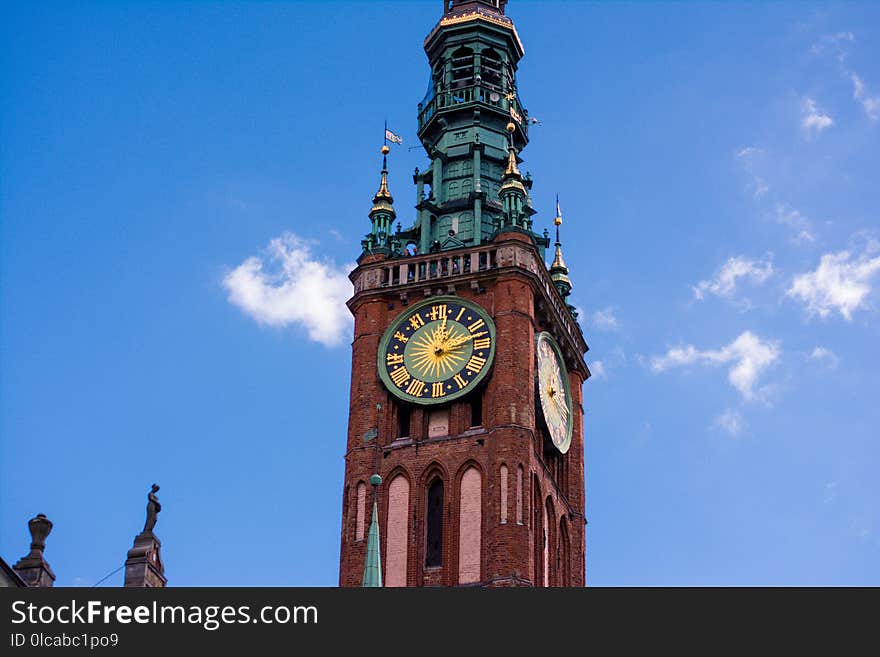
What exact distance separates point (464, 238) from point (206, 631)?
4045cm

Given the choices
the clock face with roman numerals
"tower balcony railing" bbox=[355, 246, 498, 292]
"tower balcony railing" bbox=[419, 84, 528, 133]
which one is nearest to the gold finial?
"tower balcony railing" bbox=[419, 84, 528, 133]

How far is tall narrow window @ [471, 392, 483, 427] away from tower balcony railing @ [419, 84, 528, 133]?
16.9 metres

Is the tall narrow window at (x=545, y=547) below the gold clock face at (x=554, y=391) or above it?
below

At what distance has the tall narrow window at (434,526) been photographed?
2823 inches

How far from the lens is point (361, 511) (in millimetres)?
A: 72750

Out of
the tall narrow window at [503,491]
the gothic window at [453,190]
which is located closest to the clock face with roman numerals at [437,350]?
the tall narrow window at [503,491]

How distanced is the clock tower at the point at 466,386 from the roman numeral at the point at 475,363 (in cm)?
4

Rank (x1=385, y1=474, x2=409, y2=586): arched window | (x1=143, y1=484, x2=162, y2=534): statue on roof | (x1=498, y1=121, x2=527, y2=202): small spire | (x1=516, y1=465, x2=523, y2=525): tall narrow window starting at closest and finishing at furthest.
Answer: (x1=143, y1=484, x2=162, y2=534): statue on roof
(x1=516, y1=465, x2=523, y2=525): tall narrow window
(x1=385, y1=474, x2=409, y2=586): arched window
(x1=498, y1=121, x2=527, y2=202): small spire

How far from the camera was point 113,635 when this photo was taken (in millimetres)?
42469

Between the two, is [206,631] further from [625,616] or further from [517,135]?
[517,135]

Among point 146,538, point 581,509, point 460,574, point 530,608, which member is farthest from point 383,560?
point 530,608

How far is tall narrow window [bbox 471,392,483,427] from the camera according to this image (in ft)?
243

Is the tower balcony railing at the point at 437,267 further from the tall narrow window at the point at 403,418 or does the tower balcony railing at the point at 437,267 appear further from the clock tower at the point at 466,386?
the tall narrow window at the point at 403,418

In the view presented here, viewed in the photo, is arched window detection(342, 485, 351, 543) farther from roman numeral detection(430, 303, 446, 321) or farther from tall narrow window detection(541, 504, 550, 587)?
roman numeral detection(430, 303, 446, 321)
